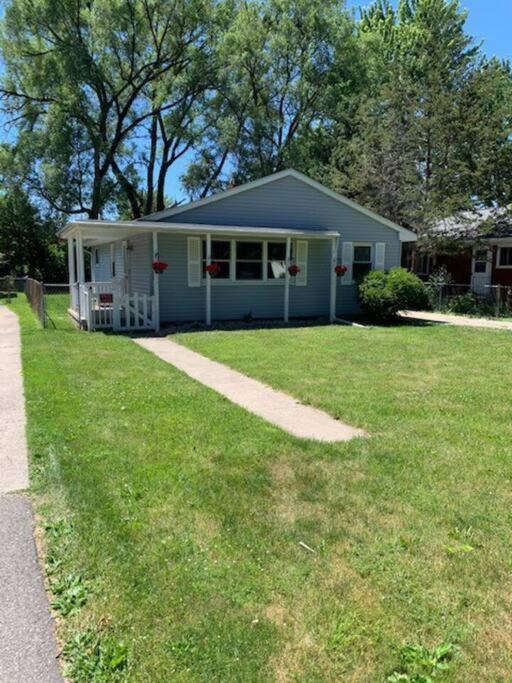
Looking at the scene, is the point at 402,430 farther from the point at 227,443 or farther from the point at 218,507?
the point at 218,507

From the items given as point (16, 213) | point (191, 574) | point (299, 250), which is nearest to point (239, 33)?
point (16, 213)

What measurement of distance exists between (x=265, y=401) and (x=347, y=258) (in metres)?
11.4

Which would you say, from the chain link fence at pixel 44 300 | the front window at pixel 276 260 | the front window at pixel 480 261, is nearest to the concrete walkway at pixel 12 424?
the chain link fence at pixel 44 300

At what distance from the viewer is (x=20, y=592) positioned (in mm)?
2723

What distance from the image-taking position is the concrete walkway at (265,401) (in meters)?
5.29

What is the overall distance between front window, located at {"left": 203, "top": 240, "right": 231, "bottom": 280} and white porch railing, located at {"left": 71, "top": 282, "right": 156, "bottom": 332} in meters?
2.31

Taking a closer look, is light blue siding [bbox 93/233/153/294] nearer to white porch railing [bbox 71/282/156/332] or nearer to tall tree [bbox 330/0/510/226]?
white porch railing [bbox 71/282/156/332]

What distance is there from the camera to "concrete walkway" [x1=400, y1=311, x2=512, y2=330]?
15.0 metres

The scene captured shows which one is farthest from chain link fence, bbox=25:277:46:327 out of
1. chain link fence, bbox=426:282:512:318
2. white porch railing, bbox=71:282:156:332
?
chain link fence, bbox=426:282:512:318

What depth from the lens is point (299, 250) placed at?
16.1 metres

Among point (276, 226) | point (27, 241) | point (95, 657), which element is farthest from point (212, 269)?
point (27, 241)

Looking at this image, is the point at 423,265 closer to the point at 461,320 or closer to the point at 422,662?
the point at 461,320

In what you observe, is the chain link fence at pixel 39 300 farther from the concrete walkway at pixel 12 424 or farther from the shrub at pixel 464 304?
the shrub at pixel 464 304

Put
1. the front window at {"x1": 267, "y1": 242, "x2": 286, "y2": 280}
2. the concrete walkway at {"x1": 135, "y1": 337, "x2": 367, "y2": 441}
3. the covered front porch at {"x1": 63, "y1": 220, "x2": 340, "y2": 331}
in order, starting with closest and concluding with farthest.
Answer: the concrete walkway at {"x1": 135, "y1": 337, "x2": 367, "y2": 441}
the covered front porch at {"x1": 63, "y1": 220, "x2": 340, "y2": 331}
the front window at {"x1": 267, "y1": 242, "x2": 286, "y2": 280}
